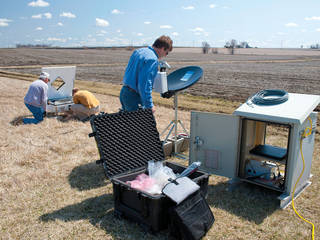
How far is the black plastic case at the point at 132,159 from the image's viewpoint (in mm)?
3123

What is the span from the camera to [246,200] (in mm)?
4004

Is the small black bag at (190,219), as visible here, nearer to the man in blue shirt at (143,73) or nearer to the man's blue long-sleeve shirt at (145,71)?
the man in blue shirt at (143,73)

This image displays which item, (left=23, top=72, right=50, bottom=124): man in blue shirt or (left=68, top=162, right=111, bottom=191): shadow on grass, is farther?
(left=23, top=72, right=50, bottom=124): man in blue shirt

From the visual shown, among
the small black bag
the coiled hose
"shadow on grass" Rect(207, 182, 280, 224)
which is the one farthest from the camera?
the coiled hose

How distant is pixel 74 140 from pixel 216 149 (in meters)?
3.38

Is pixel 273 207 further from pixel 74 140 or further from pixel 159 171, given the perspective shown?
pixel 74 140

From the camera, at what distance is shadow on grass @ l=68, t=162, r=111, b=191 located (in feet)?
14.5

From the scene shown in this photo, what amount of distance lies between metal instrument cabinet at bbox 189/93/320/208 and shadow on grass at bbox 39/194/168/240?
1.54 metres

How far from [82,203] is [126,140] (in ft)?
3.34

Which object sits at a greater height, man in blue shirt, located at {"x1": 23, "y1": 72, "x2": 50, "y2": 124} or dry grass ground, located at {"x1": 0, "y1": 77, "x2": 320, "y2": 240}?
man in blue shirt, located at {"x1": 23, "y1": 72, "x2": 50, "y2": 124}

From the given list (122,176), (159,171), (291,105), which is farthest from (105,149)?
Result: (291,105)

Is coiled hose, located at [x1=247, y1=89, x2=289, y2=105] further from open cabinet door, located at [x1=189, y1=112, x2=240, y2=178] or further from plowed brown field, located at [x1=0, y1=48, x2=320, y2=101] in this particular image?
plowed brown field, located at [x1=0, y1=48, x2=320, y2=101]

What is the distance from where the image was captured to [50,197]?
13.3 feet

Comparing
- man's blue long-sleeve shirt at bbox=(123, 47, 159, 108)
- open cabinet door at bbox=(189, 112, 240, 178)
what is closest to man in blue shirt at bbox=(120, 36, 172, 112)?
man's blue long-sleeve shirt at bbox=(123, 47, 159, 108)
